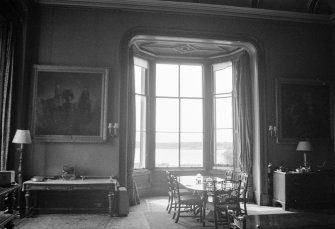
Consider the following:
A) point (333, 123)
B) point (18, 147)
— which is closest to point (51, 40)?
point (18, 147)

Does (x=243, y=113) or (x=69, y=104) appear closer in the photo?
(x=69, y=104)

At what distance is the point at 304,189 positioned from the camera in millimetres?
7445

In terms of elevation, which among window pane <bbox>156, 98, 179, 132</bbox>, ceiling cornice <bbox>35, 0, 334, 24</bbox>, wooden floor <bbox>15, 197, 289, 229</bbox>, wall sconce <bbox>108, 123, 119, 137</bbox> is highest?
ceiling cornice <bbox>35, 0, 334, 24</bbox>

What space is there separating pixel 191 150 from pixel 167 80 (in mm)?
2406

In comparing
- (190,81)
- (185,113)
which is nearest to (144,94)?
(185,113)

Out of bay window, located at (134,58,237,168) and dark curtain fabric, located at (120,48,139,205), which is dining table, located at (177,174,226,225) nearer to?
dark curtain fabric, located at (120,48,139,205)

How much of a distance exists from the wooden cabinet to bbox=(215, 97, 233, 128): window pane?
8.85 ft

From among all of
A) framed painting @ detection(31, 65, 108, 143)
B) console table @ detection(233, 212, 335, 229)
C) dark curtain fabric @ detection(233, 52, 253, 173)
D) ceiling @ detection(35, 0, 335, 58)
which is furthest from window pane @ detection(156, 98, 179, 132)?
console table @ detection(233, 212, 335, 229)

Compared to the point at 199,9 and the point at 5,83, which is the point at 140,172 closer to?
the point at 5,83

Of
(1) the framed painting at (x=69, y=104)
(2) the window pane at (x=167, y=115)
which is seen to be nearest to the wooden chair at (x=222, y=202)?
(1) the framed painting at (x=69, y=104)

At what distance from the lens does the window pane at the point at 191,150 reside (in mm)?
10328

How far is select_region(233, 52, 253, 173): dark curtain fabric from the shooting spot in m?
8.73

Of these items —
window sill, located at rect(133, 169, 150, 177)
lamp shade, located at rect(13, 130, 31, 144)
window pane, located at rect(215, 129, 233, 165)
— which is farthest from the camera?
window pane, located at rect(215, 129, 233, 165)

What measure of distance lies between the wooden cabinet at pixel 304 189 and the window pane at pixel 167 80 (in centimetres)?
430
